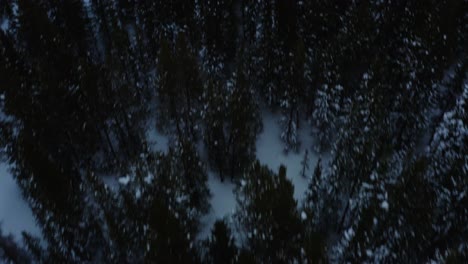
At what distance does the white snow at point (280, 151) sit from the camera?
115 ft

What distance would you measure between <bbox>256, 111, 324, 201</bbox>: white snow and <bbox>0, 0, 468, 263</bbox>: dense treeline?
647 millimetres

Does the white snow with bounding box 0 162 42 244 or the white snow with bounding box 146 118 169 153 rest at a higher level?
the white snow with bounding box 146 118 169 153

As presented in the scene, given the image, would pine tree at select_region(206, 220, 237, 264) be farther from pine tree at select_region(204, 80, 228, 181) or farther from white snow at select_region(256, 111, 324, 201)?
white snow at select_region(256, 111, 324, 201)

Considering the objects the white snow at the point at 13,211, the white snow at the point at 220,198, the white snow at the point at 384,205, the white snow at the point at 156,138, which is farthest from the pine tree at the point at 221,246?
the white snow at the point at 13,211

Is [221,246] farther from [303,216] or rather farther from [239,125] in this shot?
[239,125]

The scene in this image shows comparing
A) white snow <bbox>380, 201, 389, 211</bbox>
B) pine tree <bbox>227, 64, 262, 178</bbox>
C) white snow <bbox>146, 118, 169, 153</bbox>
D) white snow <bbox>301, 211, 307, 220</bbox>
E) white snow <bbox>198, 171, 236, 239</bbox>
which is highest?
white snow <bbox>146, 118, 169, 153</bbox>

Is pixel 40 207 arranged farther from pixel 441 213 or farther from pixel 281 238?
pixel 441 213

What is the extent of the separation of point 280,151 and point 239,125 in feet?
22.5

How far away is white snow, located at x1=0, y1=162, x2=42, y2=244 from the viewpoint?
3400 centimetres

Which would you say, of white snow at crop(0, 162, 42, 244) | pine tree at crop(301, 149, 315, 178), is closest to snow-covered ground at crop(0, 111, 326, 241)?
white snow at crop(0, 162, 42, 244)

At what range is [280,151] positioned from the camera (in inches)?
1443

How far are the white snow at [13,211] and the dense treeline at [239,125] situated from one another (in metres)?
1.70

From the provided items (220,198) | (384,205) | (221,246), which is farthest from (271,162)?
(384,205)

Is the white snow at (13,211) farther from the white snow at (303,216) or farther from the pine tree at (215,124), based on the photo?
the white snow at (303,216)
